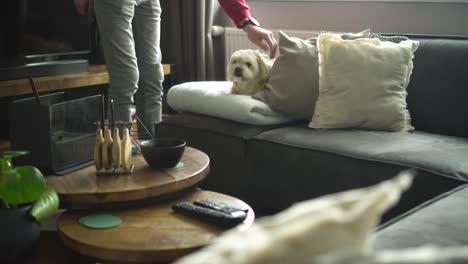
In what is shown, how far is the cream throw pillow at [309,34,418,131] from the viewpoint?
83.8 inches

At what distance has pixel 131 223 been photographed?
1.34 meters

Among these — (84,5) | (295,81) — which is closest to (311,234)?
(295,81)

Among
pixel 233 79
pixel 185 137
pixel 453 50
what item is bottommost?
pixel 185 137

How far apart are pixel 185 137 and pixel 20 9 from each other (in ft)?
3.85

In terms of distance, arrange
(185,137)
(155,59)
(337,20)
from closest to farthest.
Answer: (185,137)
(155,59)
(337,20)

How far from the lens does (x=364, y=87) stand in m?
2.13

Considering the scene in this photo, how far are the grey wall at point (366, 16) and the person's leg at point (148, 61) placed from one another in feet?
3.80

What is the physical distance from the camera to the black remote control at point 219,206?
1.38m

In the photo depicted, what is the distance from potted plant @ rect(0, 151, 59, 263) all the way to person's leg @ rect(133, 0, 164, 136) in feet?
4.01

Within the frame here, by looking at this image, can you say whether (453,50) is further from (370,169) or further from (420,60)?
(370,169)

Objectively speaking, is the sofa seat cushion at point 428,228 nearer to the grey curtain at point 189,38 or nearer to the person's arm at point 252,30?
the person's arm at point 252,30

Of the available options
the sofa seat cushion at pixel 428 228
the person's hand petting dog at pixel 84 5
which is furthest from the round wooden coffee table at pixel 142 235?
the person's hand petting dog at pixel 84 5

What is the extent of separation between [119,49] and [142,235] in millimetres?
1170

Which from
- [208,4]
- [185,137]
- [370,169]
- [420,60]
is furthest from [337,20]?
[370,169]
